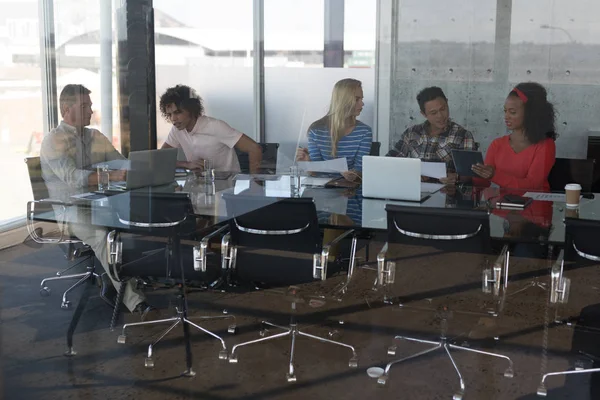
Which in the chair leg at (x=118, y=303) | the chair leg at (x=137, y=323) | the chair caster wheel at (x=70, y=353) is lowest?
the chair caster wheel at (x=70, y=353)

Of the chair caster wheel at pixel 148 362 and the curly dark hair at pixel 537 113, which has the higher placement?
the curly dark hair at pixel 537 113

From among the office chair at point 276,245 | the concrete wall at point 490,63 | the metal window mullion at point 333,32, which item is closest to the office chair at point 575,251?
the office chair at point 276,245

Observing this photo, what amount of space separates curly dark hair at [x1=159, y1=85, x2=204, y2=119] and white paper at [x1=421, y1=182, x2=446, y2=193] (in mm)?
1295

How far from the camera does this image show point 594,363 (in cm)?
335

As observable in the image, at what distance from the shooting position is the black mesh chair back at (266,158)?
3914 mm

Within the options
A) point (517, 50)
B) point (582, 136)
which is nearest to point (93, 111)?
point (517, 50)

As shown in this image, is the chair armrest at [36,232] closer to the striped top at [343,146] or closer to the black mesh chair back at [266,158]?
the black mesh chair back at [266,158]

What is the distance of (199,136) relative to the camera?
388 cm

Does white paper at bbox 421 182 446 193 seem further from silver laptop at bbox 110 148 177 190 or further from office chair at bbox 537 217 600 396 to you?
silver laptop at bbox 110 148 177 190

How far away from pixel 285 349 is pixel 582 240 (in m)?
1.60

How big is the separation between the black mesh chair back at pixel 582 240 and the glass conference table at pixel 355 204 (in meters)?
0.15

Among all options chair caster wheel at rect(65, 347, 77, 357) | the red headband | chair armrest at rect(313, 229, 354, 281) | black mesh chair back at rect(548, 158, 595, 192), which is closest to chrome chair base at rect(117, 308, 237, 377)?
chair caster wheel at rect(65, 347, 77, 357)

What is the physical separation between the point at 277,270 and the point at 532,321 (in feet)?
5.04

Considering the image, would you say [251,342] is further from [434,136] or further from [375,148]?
[434,136]
